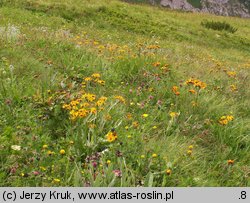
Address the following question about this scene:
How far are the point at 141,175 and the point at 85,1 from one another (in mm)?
19917

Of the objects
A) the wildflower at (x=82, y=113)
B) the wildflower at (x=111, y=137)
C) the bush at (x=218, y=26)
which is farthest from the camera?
the bush at (x=218, y=26)

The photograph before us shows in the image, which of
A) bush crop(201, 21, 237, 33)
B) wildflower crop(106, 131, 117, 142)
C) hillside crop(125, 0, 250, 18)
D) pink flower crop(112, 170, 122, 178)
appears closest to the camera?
pink flower crop(112, 170, 122, 178)

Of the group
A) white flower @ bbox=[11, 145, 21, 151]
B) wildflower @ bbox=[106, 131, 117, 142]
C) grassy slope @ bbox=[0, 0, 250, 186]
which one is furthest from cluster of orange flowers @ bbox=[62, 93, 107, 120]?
white flower @ bbox=[11, 145, 21, 151]

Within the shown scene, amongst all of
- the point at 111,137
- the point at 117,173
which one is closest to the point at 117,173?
the point at 117,173

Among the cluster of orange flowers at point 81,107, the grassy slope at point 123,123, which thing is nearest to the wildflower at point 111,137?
the grassy slope at point 123,123

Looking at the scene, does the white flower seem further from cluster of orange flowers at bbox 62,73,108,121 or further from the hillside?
the hillside

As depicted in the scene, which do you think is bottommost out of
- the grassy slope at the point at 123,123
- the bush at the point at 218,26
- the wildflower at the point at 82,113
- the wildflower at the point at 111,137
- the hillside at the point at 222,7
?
the hillside at the point at 222,7

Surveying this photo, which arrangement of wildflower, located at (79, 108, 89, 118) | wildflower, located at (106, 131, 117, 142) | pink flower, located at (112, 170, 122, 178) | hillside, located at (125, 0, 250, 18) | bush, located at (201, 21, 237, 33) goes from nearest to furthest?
pink flower, located at (112, 170, 122, 178)
wildflower, located at (106, 131, 117, 142)
wildflower, located at (79, 108, 89, 118)
bush, located at (201, 21, 237, 33)
hillside, located at (125, 0, 250, 18)

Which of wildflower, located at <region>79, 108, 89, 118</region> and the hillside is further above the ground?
wildflower, located at <region>79, 108, 89, 118</region>

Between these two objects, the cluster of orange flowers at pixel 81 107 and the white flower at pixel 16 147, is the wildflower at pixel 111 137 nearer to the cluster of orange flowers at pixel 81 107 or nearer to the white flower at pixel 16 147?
the cluster of orange flowers at pixel 81 107

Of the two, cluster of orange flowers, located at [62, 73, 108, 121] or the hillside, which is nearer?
cluster of orange flowers, located at [62, 73, 108, 121]

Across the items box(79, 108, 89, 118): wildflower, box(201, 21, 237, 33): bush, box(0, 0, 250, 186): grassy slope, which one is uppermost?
box(79, 108, 89, 118): wildflower

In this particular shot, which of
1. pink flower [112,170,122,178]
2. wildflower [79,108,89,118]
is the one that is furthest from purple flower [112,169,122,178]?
wildflower [79,108,89,118]
